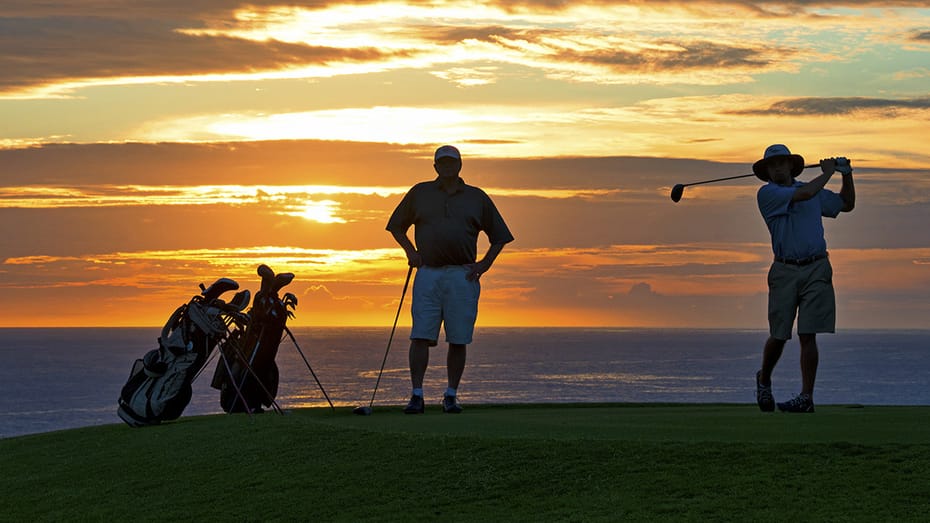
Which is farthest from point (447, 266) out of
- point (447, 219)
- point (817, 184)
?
point (817, 184)

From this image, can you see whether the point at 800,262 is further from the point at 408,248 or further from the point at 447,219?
the point at 408,248

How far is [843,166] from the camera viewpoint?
13.5 m

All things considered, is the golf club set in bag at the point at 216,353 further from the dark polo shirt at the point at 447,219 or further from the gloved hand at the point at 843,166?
the gloved hand at the point at 843,166

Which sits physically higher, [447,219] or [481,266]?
[447,219]

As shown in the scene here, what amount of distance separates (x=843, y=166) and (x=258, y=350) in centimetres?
782

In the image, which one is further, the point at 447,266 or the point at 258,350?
the point at 258,350

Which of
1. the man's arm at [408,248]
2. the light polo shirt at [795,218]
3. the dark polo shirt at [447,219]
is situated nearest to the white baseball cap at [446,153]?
the dark polo shirt at [447,219]

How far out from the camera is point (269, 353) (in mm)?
16750

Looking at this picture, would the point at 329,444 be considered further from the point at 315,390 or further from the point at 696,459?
the point at 315,390

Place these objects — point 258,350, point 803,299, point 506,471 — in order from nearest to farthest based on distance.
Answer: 1. point 506,471
2. point 803,299
3. point 258,350

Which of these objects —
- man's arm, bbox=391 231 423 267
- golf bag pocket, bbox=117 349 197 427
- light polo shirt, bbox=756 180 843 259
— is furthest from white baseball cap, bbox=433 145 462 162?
golf bag pocket, bbox=117 349 197 427

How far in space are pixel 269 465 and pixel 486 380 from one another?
131m

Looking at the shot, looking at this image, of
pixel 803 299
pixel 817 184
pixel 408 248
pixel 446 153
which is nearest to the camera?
pixel 817 184

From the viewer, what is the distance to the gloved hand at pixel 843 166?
13461 mm
